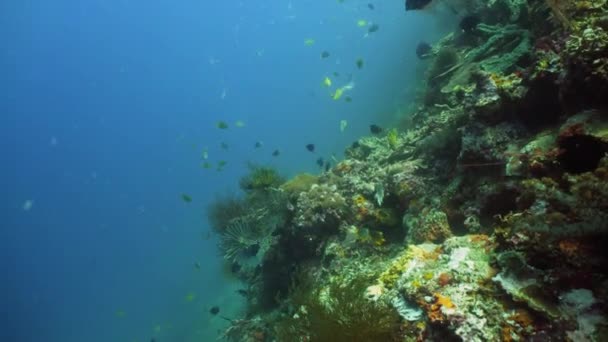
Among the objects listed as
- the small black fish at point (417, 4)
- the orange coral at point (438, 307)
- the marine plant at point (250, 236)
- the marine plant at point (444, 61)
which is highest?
the marine plant at point (444, 61)

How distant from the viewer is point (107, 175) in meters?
137

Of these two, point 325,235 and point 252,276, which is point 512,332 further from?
point 252,276

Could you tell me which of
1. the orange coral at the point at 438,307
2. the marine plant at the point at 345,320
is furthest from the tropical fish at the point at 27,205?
the orange coral at the point at 438,307

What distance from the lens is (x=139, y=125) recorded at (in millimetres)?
151000

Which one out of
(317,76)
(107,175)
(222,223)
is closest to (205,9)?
(317,76)

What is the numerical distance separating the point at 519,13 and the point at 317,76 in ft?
457

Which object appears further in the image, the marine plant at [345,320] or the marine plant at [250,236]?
the marine plant at [250,236]

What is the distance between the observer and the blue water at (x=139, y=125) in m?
55.3

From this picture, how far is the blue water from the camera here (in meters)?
55.3

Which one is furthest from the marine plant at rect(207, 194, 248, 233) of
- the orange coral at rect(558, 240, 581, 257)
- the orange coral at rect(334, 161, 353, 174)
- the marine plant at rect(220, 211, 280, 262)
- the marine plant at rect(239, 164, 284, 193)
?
the orange coral at rect(558, 240, 581, 257)

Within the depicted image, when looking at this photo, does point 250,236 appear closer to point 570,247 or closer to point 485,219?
point 485,219

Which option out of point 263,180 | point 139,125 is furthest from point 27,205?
point 263,180

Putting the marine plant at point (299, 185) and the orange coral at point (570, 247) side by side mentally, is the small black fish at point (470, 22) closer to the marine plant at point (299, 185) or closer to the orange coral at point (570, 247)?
the marine plant at point (299, 185)

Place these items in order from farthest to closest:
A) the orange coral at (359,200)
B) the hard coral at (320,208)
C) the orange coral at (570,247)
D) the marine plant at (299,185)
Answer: the marine plant at (299,185) < the hard coral at (320,208) < the orange coral at (359,200) < the orange coral at (570,247)
